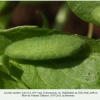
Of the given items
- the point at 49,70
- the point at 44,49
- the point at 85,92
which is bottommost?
the point at 85,92

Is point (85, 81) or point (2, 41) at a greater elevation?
point (2, 41)

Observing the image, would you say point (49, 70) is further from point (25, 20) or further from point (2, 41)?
point (25, 20)

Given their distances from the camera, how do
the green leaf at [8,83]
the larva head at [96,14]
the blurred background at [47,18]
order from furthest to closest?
the blurred background at [47,18], the green leaf at [8,83], the larva head at [96,14]

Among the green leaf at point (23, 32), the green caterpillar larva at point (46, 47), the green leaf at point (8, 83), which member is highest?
the green leaf at point (23, 32)

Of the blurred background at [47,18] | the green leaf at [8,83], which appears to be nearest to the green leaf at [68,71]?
the green leaf at [8,83]

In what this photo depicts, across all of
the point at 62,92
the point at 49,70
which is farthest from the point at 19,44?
the point at 62,92

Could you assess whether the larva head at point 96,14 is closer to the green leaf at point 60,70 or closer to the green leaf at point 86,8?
the green leaf at point 86,8

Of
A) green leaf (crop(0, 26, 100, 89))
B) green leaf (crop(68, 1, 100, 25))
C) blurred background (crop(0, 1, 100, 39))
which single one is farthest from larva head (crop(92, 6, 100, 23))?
blurred background (crop(0, 1, 100, 39))
